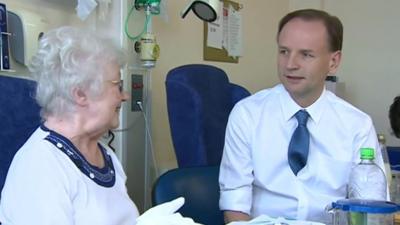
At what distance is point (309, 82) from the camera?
→ 1.70 metres

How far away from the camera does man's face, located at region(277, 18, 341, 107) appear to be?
168 centimetres

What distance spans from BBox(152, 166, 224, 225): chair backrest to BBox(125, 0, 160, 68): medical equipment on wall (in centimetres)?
80

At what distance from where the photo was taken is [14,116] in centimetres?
140

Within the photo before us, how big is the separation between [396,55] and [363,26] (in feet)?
1.11

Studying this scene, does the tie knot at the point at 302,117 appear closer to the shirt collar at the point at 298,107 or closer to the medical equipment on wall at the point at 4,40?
the shirt collar at the point at 298,107

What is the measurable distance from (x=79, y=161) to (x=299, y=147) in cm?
69

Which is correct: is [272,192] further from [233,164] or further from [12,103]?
[12,103]

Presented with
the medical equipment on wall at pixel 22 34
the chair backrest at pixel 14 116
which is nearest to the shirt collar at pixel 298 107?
the chair backrest at pixel 14 116

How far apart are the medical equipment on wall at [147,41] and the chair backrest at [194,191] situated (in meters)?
0.80

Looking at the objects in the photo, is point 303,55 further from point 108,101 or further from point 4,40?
point 4,40

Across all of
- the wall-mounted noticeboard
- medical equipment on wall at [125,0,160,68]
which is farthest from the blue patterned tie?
the wall-mounted noticeboard

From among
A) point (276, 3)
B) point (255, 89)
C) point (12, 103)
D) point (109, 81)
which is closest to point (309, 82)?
point (109, 81)

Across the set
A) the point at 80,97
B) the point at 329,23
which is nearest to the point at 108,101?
the point at 80,97

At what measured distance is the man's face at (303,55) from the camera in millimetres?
1684
